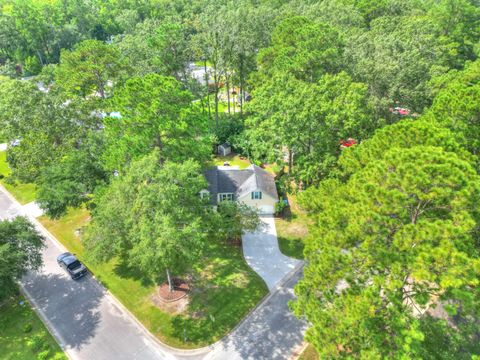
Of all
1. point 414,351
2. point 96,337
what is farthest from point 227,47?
point 414,351

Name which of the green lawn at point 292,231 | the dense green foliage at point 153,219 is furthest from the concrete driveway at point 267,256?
the dense green foliage at point 153,219

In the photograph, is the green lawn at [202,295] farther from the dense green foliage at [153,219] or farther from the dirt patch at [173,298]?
the dense green foliage at [153,219]

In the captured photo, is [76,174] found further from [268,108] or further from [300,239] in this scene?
[300,239]

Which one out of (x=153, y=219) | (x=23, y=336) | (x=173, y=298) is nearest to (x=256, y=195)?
(x=173, y=298)

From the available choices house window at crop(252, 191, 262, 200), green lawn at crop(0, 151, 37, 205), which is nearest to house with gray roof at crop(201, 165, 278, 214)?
house window at crop(252, 191, 262, 200)

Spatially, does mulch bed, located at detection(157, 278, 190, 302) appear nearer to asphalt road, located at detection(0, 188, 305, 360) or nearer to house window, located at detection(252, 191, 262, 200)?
asphalt road, located at detection(0, 188, 305, 360)
